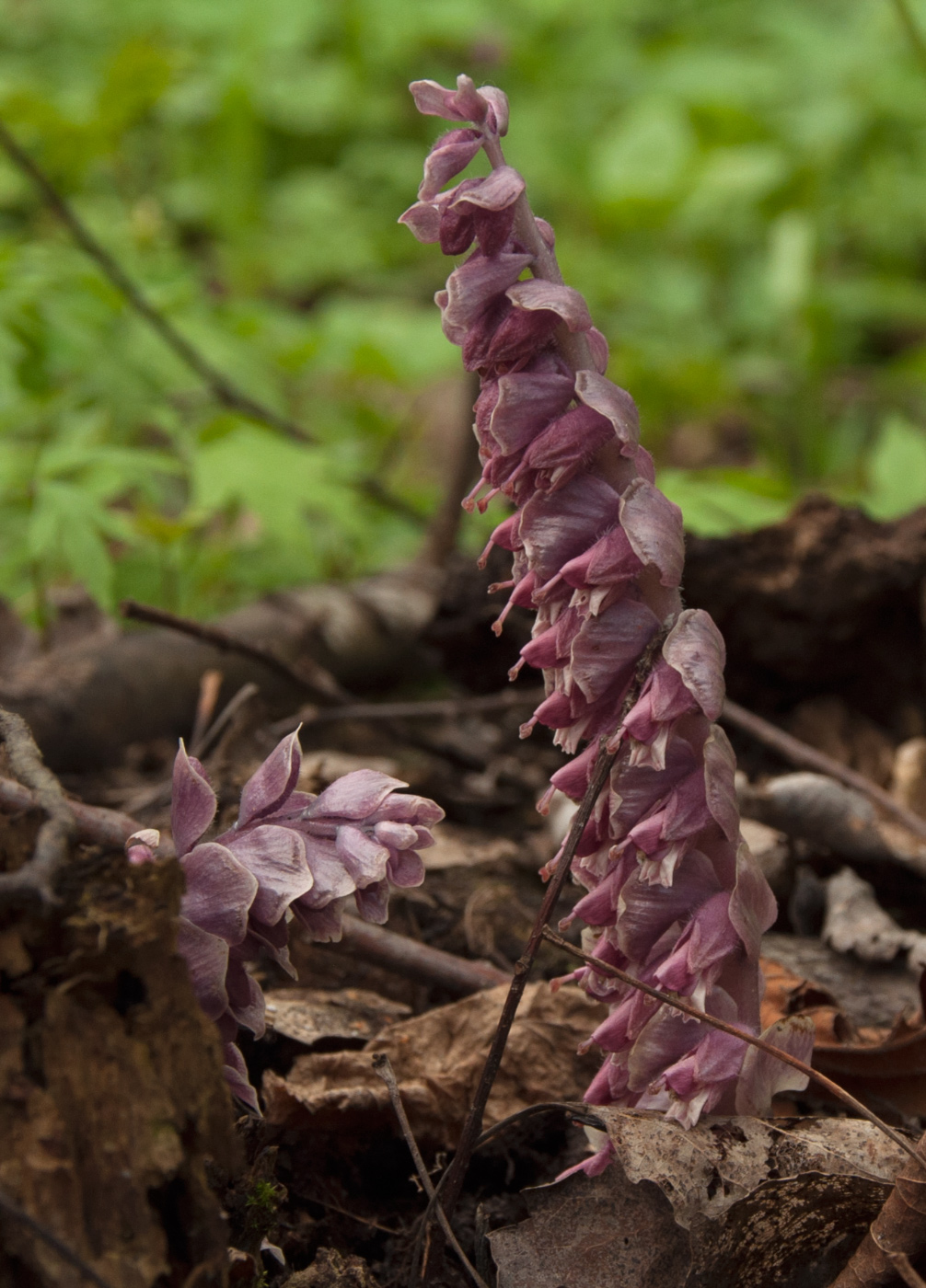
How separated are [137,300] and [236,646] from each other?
1.88 m

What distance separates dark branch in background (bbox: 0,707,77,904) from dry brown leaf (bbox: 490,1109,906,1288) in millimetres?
638

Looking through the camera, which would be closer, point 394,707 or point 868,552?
point 394,707

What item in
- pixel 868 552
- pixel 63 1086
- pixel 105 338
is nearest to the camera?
pixel 63 1086

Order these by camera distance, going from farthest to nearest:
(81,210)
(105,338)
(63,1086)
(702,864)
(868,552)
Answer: (81,210), (105,338), (868,552), (702,864), (63,1086)

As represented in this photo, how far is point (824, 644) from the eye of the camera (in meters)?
3.02

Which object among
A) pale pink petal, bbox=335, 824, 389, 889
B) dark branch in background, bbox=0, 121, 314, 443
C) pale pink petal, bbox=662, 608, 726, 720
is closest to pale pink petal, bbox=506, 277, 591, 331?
pale pink petal, bbox=662, 608, 726, 720

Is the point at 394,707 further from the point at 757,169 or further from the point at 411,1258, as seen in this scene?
the point at 757,169

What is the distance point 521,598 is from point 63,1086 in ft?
2.11

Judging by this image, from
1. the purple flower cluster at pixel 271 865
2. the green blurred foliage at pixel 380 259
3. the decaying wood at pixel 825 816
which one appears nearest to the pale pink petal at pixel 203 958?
the purple flower cluster at pixel 271 865

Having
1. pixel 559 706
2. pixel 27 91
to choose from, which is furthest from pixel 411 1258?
pixel 27 91

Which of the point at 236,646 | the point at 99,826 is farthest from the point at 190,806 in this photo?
the point at 236,646

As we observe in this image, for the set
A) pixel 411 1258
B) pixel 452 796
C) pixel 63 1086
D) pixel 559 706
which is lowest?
pixel 452 796

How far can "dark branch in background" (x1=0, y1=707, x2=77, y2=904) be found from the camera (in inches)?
39.0

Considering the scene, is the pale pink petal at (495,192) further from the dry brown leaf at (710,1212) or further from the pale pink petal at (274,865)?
the dry brown leaf at (710,1212)
